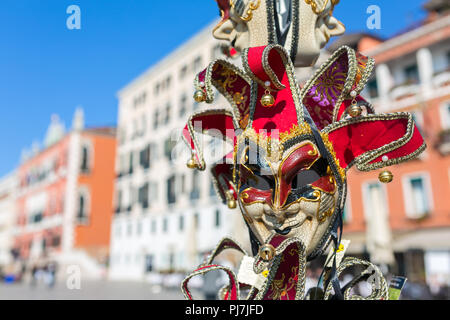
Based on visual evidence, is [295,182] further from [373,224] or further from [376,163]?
[373,224]

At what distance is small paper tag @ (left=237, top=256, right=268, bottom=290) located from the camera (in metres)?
2.85

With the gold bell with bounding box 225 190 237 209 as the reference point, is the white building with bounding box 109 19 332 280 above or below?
above

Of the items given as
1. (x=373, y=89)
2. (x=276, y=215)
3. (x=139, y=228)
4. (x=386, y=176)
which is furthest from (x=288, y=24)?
(x=139, y=228)

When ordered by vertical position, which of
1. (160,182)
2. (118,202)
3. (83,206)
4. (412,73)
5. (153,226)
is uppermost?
(412,73)

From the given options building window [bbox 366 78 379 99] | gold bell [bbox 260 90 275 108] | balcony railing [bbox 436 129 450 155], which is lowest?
gold bell [bbox 260 90 275 108]

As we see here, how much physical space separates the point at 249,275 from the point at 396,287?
0.97 meters

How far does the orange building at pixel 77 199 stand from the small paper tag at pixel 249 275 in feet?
102

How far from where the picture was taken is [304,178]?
104 inches

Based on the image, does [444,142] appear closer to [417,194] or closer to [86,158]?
[417,194]

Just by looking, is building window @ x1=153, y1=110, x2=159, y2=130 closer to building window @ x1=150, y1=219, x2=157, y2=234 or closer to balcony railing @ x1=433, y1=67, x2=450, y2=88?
building window @ x1=150, y1=219, x2=157, y2=234

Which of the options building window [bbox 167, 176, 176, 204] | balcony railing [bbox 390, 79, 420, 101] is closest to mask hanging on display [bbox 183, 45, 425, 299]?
balcony railing [bbox 390, 79, 420, 101]

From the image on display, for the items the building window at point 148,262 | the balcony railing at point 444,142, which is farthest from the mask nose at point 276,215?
the building window at point 148,262

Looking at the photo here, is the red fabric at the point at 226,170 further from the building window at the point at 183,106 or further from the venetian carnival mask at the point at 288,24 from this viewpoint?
the building window at the point at 183,106

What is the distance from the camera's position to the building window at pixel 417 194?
1741cm
